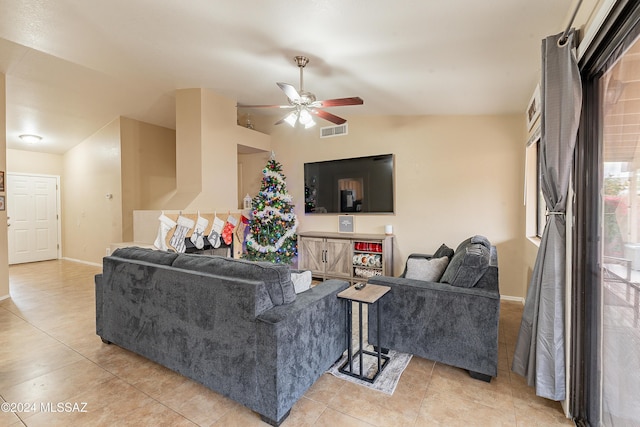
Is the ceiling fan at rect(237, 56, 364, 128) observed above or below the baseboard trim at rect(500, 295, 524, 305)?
above

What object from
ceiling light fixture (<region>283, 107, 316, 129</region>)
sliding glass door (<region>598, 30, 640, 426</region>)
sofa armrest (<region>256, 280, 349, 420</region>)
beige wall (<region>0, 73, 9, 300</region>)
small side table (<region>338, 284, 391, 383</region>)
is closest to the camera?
sliding glass door (<region>598, 30, 640, 426</region>)

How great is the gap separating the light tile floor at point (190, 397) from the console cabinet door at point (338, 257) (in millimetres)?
2256

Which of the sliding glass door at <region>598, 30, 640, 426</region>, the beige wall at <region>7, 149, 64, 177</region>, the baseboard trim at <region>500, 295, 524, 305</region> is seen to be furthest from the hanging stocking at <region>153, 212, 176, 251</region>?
the beige wall at <region>7, 149, 64, 177</region>

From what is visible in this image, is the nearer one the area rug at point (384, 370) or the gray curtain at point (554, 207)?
the gray curtain at point (554, 207)

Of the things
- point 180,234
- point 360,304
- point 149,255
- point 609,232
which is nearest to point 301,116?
point 149,255

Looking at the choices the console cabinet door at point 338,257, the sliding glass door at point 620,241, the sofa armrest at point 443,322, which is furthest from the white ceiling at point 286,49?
the console cabinet door at point 338,257

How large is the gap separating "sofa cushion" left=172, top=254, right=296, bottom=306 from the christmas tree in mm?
3069

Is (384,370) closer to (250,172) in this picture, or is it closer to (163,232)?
(163,232)

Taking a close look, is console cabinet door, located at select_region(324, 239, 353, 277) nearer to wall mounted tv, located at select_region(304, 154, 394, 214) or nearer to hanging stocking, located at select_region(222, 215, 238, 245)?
wall mounted tv, located at select_region(304, 154, 394, 214)

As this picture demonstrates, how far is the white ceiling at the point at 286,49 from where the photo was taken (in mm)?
2148

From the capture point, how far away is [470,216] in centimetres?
420

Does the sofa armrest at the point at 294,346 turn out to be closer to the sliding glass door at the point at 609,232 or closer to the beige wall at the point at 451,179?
the sliding glass door at the point at 609,232

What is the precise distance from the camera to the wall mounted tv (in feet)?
15.6

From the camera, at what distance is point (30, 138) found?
6.07 meters
